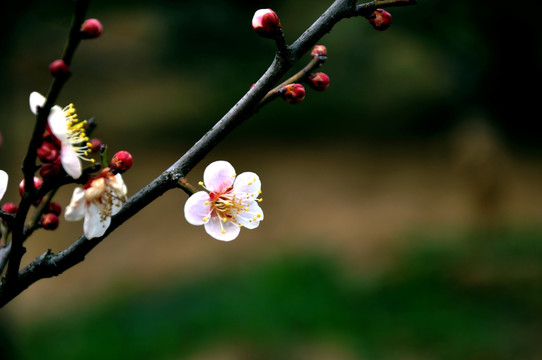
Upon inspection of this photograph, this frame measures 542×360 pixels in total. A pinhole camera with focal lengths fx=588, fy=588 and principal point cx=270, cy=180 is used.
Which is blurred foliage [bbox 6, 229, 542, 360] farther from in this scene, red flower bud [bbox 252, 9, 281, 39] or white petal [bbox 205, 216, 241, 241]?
red flower bud [bbox 252, 9, 281, 39]

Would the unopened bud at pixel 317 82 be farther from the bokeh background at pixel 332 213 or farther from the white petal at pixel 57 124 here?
the bokeh background at pixel 332 213

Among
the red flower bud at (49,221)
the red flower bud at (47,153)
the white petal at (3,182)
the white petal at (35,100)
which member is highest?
the white petal at (35,100)

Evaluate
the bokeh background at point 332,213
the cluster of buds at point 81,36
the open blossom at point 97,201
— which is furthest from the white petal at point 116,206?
the bokeh background at point 332,213

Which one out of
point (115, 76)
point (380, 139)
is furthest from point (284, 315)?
point (115, 76)

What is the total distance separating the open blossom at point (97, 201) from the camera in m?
0.77

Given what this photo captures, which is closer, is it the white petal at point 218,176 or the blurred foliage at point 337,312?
the white petal at point 218,176

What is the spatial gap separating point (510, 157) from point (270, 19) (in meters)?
8.08

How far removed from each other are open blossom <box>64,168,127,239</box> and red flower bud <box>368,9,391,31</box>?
0.45 metres

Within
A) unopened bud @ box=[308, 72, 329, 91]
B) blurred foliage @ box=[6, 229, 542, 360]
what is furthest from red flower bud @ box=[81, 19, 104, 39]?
blurred foliage @ box=[6, 229, 542, 360]

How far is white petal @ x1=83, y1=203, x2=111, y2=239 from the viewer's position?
0.77 meters

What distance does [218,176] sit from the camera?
965 millimetres

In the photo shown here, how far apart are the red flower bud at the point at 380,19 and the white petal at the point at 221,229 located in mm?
385

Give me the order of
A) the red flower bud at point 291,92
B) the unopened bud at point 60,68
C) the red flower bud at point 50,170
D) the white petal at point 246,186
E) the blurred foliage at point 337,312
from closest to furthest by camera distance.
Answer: the unopened bud at point 60,68, the red flower bud at point 50,170, the red flower bud at point 291,92, the white petal at point 246,186, the blurred foliage at point 337,312

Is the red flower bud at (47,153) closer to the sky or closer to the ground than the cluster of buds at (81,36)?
closer to the ground
